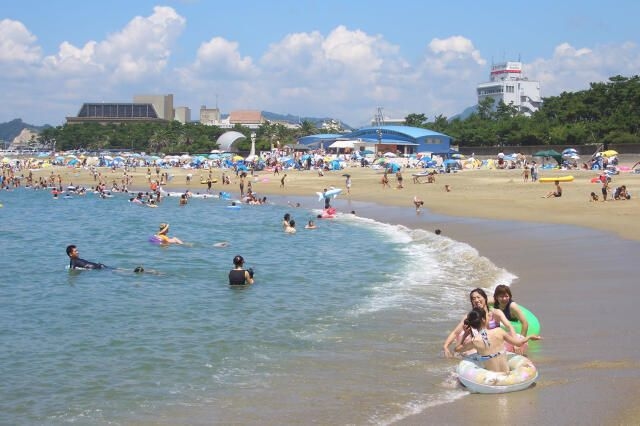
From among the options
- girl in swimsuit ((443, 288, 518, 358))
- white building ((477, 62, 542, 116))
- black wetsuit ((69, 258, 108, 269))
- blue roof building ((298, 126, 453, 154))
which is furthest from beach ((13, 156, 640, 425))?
white building ((477, 62, 542, 116))

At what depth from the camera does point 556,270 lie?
14.8 metres

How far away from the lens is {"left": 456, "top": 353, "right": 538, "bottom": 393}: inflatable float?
7477mm

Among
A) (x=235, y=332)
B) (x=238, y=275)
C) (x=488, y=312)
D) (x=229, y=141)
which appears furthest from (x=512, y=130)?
(x=488, y=312)

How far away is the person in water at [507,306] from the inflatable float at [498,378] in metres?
0.99

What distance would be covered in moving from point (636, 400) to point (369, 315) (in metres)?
5.39

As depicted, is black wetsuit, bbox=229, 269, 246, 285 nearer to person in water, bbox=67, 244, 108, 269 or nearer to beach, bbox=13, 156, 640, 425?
person in water, bbox=67, 244, 108, 269

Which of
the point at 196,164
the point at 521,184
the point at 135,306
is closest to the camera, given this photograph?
the point at 135,306

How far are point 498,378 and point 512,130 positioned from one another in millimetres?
68761

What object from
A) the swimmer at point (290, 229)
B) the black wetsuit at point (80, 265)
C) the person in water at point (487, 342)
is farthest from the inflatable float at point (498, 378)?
the swimmer at point (290, 229)

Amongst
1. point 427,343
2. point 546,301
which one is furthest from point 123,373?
point 546,301

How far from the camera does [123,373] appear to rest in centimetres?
890

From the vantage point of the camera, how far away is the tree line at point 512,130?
63.4m

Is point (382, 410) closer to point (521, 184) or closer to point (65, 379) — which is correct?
point (65, 379)

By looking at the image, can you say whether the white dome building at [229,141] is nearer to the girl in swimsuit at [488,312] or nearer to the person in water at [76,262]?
the person in water at [76,262]
